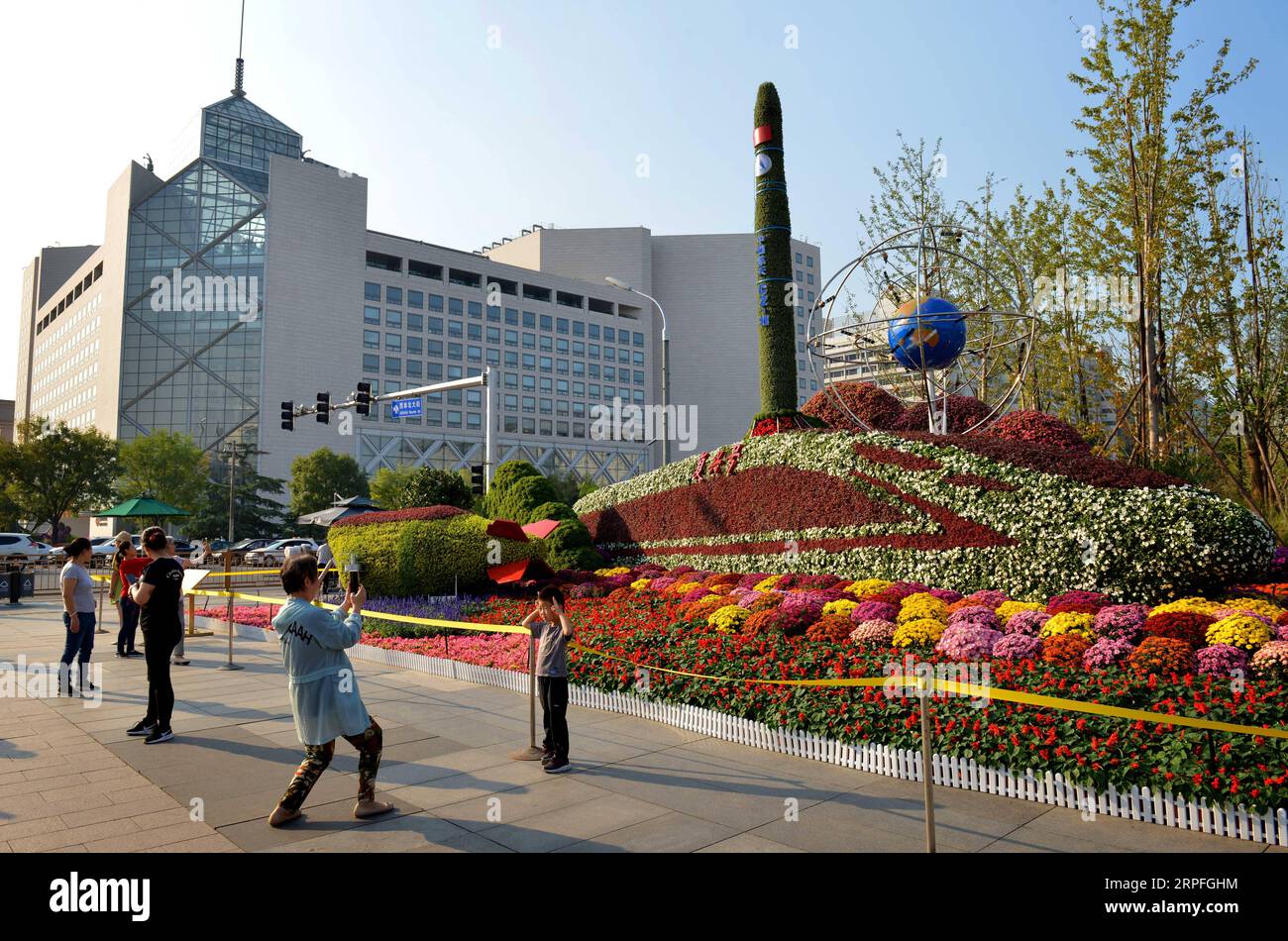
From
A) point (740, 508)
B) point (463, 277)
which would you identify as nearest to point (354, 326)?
point (463, 277)

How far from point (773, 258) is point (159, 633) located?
53.8 feet

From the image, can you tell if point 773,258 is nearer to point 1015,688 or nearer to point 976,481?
point 976,481

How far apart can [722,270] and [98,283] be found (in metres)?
72.2

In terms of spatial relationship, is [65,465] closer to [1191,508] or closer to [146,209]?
[146,209]

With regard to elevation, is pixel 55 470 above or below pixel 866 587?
above

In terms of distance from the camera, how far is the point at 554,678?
277 inches

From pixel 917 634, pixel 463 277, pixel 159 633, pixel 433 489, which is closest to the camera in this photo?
pixel 159 633

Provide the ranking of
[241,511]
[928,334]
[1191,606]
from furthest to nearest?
[241,511] → [928,334] → [1191,606]

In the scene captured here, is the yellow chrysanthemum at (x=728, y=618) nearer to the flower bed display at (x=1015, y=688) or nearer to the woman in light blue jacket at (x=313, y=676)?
the flower bed display at (x=1015, y=688)

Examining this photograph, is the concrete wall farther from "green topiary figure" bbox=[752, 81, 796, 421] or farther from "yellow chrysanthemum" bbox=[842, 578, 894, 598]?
"yellow chrysanthemum" bbox=[842, 578, 894, 598]

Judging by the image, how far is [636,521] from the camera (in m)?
19.5

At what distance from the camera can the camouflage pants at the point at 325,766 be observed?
17.6 feet

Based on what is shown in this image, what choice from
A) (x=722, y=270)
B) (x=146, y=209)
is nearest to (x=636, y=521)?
(x=146, y=209)
